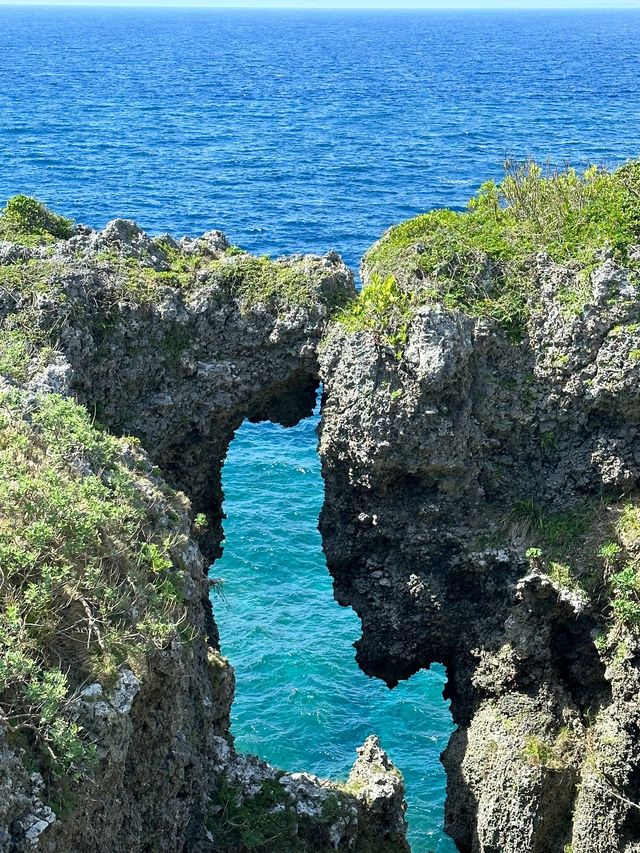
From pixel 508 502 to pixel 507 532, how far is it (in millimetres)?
829

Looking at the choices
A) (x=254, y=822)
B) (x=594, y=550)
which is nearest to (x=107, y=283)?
(x=254, y=822)

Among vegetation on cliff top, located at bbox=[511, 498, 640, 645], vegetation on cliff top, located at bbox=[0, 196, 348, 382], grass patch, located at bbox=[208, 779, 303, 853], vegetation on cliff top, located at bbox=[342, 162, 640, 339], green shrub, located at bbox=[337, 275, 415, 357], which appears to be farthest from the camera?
vegetation on cliff top, located at bbox=[342, 162, 640, 339]

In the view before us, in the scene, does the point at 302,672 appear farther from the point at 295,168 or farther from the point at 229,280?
the point at 295,168

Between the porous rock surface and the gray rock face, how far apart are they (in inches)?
83.4

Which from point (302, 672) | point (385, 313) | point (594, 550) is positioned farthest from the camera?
point (302, 672)

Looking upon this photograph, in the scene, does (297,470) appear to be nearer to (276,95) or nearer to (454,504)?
(454,504)

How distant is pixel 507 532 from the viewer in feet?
68.6

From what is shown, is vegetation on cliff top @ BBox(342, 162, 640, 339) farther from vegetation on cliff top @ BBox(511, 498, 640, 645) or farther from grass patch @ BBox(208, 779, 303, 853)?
grass patch @ BBox(208, 779, 303, 853)

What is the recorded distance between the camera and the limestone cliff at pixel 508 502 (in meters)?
19.2

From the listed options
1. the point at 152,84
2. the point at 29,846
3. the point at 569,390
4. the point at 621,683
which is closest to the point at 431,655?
the point at 621,683

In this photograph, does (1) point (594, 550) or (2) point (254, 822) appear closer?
(2) point (254, 822)

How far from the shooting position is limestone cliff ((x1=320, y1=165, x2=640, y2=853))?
62.9ft

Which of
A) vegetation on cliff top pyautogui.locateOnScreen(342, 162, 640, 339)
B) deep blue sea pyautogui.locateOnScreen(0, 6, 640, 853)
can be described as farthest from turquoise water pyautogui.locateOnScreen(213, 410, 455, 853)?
vegetation on cliff top pyautogui.locateOnScreen(342, 162, 640, 339)

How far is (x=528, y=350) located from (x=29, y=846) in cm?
1373
